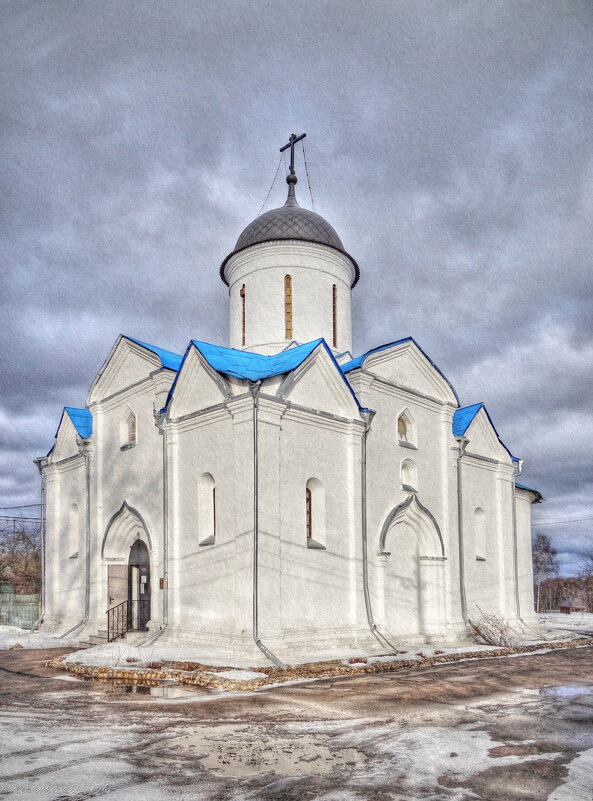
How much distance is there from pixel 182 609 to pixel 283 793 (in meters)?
10.1

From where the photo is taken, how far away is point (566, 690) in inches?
451

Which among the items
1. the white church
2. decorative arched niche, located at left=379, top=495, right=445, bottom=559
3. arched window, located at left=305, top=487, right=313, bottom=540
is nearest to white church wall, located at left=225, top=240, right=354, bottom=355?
the white church

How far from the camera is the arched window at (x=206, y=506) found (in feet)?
51.0

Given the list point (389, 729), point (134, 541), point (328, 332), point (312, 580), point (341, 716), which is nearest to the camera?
point (389, 729)

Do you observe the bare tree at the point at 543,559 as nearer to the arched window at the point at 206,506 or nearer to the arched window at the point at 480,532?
the arched window at the point at 480,532

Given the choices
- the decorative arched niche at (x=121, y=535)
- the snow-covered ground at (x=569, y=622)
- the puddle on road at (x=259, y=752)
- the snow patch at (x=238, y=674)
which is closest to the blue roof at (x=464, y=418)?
the snow-covered ground at (x=569, y=622)

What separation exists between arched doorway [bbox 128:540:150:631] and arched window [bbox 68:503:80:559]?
313 centimetres

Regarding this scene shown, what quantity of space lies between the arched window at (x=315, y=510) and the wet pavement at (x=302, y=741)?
154 inches

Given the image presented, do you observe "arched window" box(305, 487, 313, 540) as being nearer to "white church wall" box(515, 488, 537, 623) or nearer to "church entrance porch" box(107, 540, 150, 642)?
"church entrance porch" box(107, 540, 150, 642)

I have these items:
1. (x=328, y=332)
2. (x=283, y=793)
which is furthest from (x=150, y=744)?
(x=328, y=332)

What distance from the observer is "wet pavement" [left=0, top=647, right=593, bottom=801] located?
5992mm

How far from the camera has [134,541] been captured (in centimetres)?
1816

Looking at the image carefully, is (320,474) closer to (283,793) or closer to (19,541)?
(283,793)

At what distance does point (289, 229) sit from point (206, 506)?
8850 mm
